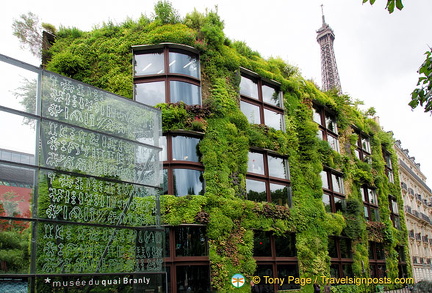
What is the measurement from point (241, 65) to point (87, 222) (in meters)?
15.5

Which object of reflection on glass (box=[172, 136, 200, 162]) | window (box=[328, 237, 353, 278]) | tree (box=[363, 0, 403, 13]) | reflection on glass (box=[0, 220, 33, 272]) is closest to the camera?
tree (box=[363, 0, 403, 13])

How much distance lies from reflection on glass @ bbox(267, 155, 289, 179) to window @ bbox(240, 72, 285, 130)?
2.04 m

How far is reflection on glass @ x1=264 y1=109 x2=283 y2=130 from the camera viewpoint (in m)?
26.6

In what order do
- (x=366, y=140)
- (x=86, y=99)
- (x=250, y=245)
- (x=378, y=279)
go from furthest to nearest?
1. (x=366, y=140)
2. (x=378, y=279)
3. (x=250, y=245)
4. (x=86, y=99)

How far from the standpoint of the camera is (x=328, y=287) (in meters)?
25.9

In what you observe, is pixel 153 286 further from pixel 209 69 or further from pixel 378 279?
pixel 378 279

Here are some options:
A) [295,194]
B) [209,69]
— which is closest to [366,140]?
[295,194]

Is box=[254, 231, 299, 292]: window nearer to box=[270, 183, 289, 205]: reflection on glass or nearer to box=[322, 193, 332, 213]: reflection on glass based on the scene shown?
box=[270, 183, 289, 205]: reflection on glass

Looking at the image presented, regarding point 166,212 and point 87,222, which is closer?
point 87,222

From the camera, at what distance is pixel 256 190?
79.4 feet

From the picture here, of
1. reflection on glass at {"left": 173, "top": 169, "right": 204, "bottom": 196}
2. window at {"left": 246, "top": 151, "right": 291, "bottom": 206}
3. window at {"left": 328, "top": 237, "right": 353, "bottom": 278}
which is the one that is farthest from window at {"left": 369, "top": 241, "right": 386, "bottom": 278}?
reflection on glass at {"left": 173, "top": 169, "right": 204, "bottom": 196}

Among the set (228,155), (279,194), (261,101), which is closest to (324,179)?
(279,194)

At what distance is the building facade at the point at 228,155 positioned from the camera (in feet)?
67.8

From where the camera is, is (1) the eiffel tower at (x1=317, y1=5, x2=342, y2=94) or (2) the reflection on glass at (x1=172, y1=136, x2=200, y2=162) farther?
(1) the eiffel tower at (x1=317, y1=5, x2=342, y2=94)
